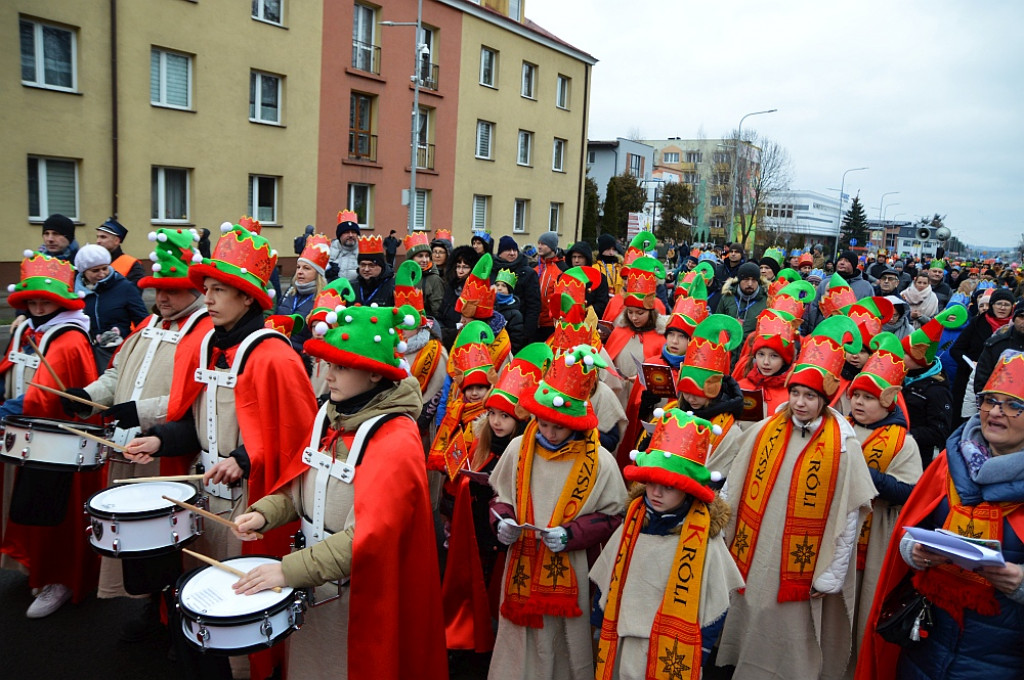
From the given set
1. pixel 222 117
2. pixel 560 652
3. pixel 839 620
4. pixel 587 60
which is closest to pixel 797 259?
pixel 839 620

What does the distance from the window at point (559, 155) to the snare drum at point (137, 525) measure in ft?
106

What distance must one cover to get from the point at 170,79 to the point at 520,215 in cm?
1677

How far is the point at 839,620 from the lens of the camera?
4383 millimetres

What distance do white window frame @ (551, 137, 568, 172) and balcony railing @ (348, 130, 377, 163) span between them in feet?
36.0

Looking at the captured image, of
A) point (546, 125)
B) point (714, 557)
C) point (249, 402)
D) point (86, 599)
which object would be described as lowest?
point (86, 599)

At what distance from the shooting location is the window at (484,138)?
3033cm

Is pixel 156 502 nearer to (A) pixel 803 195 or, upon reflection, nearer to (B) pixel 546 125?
(B) pixel 546 125

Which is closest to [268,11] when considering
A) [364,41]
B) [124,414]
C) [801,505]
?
[364,41]

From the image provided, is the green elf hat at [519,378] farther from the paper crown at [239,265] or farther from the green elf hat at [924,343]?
the green elf hat at [924,343]

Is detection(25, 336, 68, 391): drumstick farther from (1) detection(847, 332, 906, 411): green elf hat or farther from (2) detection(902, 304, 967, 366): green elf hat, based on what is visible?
(2) detection(902, 304, 967, 366): green elf hat

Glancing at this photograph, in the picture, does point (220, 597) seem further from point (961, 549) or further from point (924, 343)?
point (924, 343)

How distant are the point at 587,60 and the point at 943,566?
34.5 m

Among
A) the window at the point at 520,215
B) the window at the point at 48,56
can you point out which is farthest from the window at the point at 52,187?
the window at the point at 520,215

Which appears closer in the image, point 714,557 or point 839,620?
point 714,557
